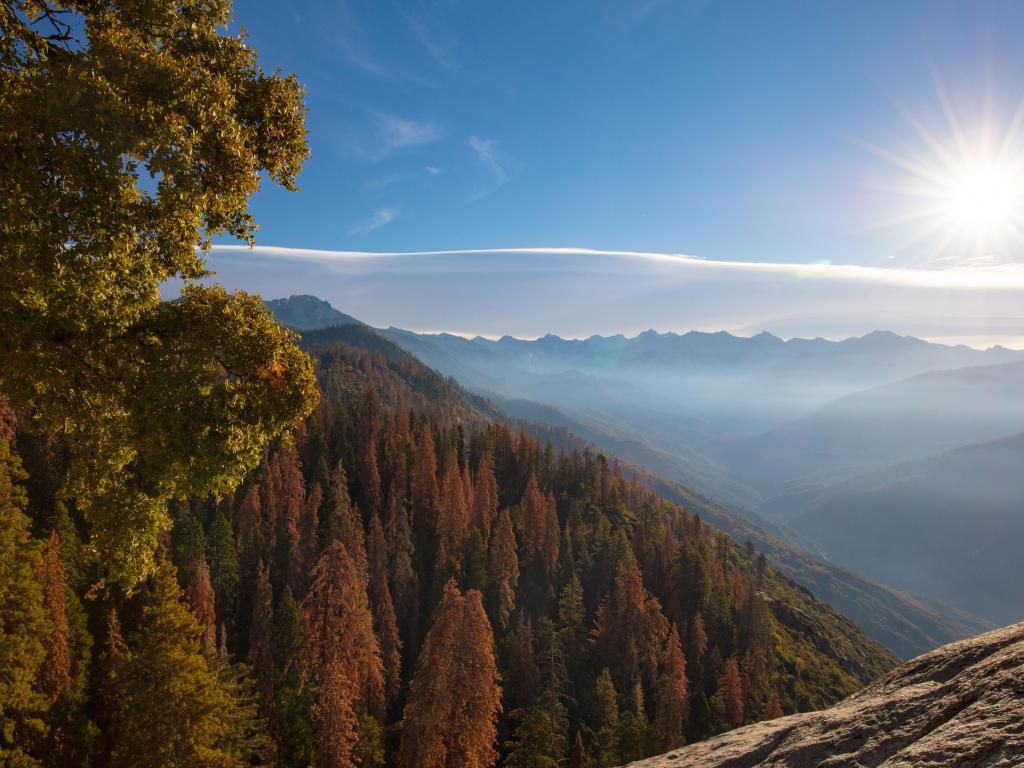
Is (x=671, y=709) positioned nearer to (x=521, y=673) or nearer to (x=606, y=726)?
(x=606, y=726)

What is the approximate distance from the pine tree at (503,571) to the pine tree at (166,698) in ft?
161

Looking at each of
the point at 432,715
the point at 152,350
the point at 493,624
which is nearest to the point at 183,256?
the point at 152,350

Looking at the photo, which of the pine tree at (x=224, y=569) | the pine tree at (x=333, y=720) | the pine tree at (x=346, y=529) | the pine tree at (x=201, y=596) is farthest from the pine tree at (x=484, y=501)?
the pine tree at (x=333, y=720)

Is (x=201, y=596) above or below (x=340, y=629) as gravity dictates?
below

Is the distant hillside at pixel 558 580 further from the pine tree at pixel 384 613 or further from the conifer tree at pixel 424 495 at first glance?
the pine tree at pixel 384 613

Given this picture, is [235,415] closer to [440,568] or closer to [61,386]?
[61,386]

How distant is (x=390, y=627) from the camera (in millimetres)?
59625

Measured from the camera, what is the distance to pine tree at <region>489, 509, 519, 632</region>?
70.8m

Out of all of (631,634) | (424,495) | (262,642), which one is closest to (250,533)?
(262,642)

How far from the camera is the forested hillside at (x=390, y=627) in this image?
88.0 ft

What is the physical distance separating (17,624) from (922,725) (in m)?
36.0

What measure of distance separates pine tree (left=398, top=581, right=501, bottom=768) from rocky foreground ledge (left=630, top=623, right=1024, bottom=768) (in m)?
27.0

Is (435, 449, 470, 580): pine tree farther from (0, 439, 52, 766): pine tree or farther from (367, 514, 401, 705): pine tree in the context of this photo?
(0, 439, 52, 766): pine tree

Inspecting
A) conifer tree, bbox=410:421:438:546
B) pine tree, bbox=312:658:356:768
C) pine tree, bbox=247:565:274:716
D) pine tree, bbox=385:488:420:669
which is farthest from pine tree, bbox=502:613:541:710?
pine tree, bbox=312:658:356:768
